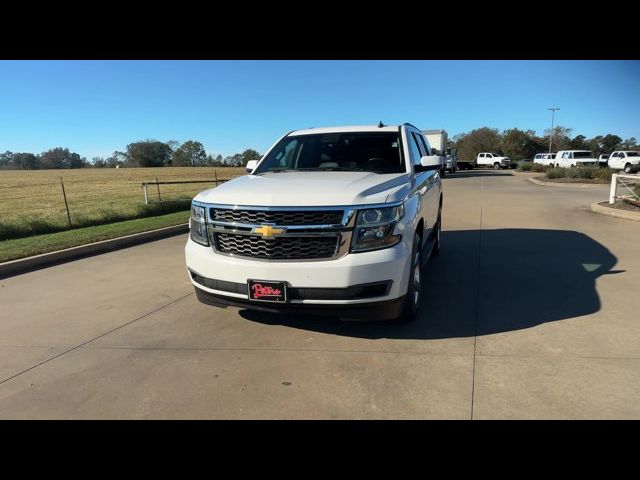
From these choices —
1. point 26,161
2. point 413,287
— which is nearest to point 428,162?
point 413,287

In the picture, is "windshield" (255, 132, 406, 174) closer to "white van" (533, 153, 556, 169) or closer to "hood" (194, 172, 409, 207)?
"hood" (194, 172, 409, 207)

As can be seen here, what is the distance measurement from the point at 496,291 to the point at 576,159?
42.2 metres

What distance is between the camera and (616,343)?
148 inches

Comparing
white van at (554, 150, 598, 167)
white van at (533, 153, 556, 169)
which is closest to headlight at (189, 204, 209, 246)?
white van at (554, 150, 598, 167)

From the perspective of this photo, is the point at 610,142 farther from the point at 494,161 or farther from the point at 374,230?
the point at 374,230

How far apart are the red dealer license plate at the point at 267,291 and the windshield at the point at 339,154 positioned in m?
1.81

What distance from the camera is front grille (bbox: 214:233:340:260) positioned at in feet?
11.5

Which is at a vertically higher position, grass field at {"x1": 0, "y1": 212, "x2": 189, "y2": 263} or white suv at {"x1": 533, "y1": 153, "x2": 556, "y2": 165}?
grass field at {"x1": 0, "y1": 212, "x2": 189, "y2": 263}

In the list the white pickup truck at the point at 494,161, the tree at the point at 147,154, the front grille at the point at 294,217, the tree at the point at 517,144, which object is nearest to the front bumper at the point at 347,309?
the front grille at the point at 294,217

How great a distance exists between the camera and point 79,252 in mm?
8047

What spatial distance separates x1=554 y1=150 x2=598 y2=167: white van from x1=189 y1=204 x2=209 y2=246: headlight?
4311cm
